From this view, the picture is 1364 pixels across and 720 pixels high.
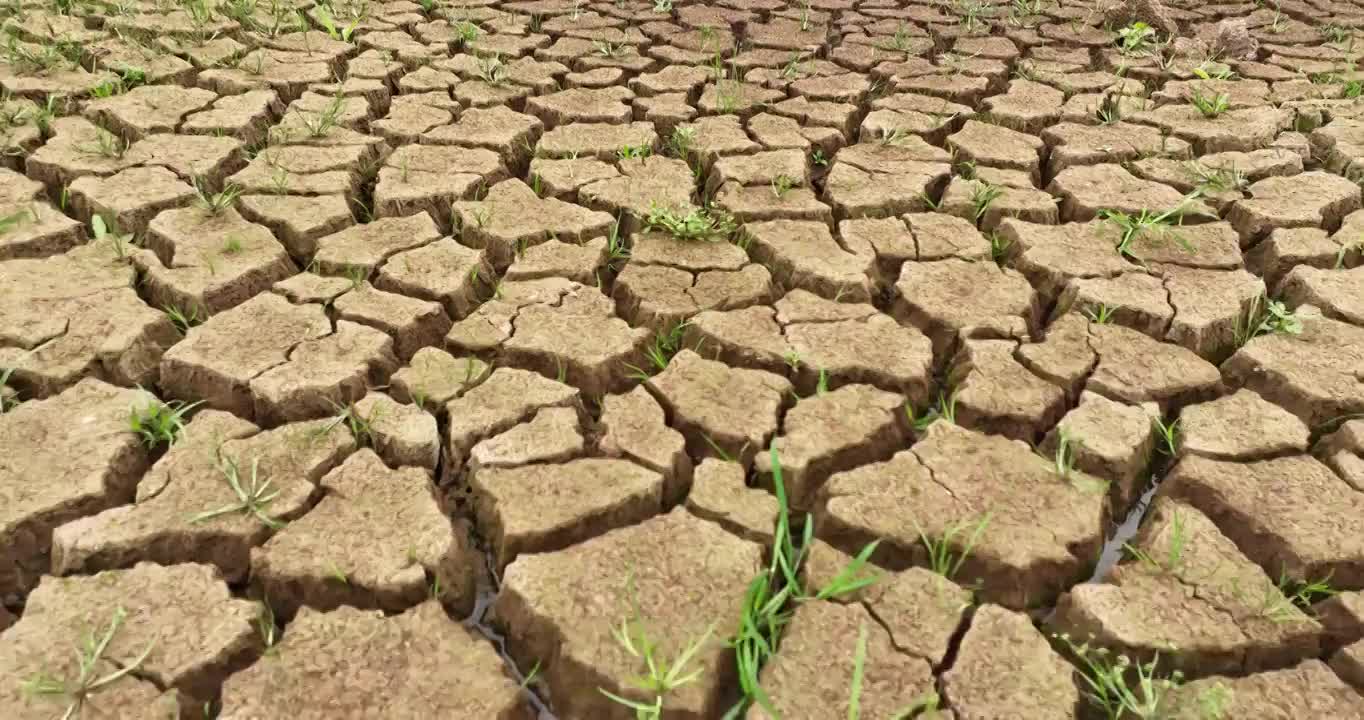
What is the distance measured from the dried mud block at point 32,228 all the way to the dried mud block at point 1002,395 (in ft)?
7.67

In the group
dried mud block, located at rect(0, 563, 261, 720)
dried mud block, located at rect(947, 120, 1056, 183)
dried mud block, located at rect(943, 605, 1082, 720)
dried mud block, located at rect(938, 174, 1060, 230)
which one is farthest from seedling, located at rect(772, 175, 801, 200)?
dried mud block, located at rect(0, 563, 261, 720)

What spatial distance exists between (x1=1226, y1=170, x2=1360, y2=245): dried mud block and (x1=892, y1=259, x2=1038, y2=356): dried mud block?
82 centimetres

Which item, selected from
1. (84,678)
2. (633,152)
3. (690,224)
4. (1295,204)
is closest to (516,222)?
(690,224)

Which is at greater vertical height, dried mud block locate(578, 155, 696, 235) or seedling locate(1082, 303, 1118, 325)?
dried mud block locate(578, 155, 696, 235)

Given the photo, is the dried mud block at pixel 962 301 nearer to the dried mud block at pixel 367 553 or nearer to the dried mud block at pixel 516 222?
the dried mud block at pixel 516 222

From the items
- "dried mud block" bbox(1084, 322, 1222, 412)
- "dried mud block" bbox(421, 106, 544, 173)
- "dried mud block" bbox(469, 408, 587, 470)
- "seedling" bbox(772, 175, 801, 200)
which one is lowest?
"dried mud block" bbox(1084, 322, 1222, 412)

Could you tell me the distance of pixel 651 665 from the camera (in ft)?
4.59

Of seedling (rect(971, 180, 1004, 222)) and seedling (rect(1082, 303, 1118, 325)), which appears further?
seedling (rect(971, 180, 1004, 222))

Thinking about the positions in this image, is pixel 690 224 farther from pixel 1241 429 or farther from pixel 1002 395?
pixel 1241 429

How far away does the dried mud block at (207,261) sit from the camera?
7.54 feet

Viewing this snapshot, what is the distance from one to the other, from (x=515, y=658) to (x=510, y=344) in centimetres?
80

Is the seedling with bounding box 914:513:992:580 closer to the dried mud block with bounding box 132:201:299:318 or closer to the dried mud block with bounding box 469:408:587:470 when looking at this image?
the dried mud block with bounding box 469:408:587:470

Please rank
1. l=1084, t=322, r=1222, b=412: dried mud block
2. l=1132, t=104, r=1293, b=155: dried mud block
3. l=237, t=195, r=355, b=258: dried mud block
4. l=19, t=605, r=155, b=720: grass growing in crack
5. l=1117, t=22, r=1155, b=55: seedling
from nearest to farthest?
l=19, t=605, r=155, b=720: grass growing in crack, l=1084, t=322, r=1222, b=412: dried mud block, l=237, t=195, r=355, b=258: dried mud block, l=1132, t=104, r=1293, b=155: dried mud block, l=1117, t=22, r=1155, b=55: seedling

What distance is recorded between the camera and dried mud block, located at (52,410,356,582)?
1.62 m
